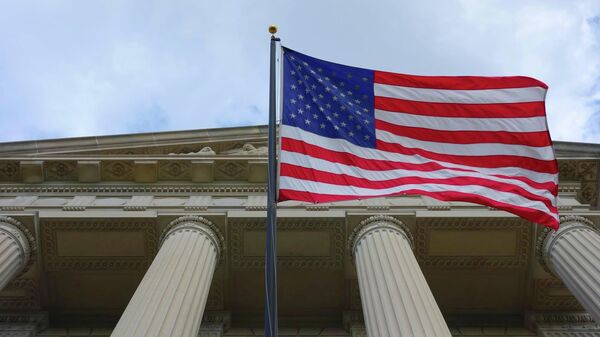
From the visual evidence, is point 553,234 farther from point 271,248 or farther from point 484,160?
point 271,248

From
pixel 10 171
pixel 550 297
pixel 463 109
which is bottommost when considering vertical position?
pixel 550 297

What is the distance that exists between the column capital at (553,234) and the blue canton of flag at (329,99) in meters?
6.80

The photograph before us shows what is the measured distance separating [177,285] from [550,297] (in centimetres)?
1135

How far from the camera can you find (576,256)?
13734mm

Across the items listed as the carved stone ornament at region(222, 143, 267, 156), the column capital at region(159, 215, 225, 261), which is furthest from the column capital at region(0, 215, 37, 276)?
the carved stone ornament at region(222, 143, 267, 156)

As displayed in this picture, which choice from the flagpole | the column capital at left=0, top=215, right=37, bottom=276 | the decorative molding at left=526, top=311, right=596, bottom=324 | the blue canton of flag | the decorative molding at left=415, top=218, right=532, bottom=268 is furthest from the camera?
the decorative molding at left=526, top=311, right=596, bottom=324

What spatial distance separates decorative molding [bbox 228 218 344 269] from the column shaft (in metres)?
5.51

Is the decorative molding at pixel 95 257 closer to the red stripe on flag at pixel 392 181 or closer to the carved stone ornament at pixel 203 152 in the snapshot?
the carved stone ornament at pixel 203 152

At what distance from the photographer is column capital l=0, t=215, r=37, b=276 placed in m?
15.1

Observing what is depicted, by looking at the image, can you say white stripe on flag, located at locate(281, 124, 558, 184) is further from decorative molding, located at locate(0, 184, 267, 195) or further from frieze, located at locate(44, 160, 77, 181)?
Result: frieze, located at locate(44, 160, 77, 181)

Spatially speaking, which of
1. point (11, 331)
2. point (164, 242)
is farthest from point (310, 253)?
point (11, 331)

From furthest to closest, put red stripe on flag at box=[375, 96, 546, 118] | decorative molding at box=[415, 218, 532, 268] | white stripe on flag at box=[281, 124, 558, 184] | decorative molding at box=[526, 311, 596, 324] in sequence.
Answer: decorative molding at box=[526, 311, 596, 324]
decorative molding at box=[415, 218, 532, 268]
red stripe on flag at box=[375, 96, 546, 118]
white stripe on flag at box=[281, 124, 558, 184]

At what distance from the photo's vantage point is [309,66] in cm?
1193

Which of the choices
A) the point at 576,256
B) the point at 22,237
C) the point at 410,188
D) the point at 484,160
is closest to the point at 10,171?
the point at 22,237
